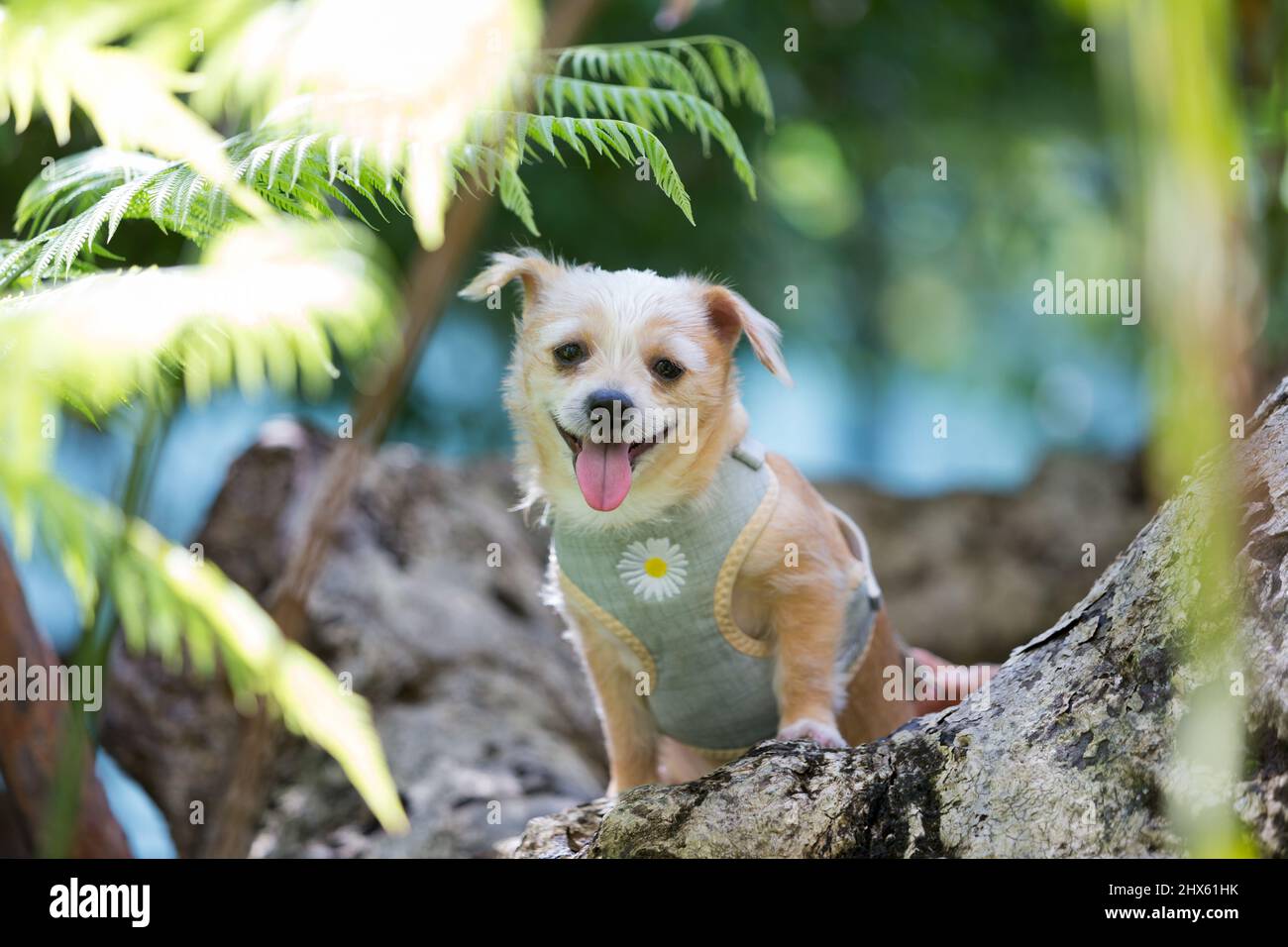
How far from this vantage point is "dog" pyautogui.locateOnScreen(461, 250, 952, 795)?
244 centimetres

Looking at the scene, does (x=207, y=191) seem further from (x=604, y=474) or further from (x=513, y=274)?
(x=604, y=474)

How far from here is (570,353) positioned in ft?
8.11

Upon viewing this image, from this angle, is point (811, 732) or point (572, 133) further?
point (811, 732)

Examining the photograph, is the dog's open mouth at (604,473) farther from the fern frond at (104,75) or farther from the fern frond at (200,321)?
the fern frond at (104,75)

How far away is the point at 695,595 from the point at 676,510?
19 cm

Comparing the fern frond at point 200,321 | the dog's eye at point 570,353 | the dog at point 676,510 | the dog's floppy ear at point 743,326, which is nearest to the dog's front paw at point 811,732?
the dog at point 676,510

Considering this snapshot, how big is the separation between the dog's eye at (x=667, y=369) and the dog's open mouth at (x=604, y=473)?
5.9 inches

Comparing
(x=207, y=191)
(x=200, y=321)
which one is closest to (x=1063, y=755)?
(x=200, y=321)

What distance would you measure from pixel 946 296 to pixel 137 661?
7260 millimetres

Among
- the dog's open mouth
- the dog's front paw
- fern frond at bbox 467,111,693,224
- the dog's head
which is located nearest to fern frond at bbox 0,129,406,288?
fern frond at bbox 467,111,693,224

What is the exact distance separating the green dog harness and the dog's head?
6cm

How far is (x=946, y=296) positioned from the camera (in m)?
9.63
